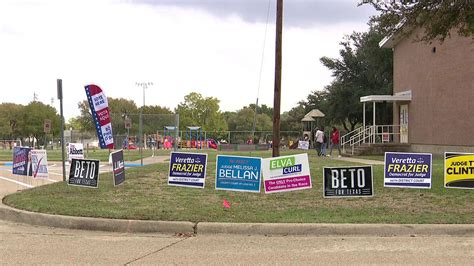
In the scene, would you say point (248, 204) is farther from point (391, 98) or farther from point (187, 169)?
point (391, 98)

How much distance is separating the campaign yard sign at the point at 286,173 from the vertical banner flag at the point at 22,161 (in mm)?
6271

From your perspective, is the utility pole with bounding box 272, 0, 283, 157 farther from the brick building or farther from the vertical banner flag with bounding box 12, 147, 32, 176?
the brick building

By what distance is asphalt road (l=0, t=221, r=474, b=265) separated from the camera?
20.4ft

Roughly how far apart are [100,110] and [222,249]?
8418 millimetres

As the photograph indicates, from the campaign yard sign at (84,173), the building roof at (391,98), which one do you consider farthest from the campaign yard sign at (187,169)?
the building roof at (391,98)

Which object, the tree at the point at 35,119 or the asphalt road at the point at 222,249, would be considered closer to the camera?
the asphalt road at the point at 222,249

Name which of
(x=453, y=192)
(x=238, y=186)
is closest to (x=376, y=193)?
(x=453, y=192)

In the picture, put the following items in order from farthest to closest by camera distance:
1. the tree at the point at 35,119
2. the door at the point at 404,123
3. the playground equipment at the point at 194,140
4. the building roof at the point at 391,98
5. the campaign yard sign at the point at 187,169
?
the tree at the point at 35,119, the playground equipment at the point at 194,140, the door at the point at 404,123, the building roof at the point at 391,98, the campaign yard sign at the point at 187,169

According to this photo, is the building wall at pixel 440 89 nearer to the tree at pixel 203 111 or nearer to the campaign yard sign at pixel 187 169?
the campaign yard sign at pixel 187 169

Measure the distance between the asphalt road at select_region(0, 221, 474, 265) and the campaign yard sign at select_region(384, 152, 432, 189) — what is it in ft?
9.46

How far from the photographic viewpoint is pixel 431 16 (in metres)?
13.6

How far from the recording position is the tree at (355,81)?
1601 inches

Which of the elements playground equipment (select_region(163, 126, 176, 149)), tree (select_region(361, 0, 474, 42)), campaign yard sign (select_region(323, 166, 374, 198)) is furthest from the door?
campaign yard sign (select_region(323, 166, 374, 198))

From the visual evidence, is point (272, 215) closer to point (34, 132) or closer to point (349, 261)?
point (349, 261)
